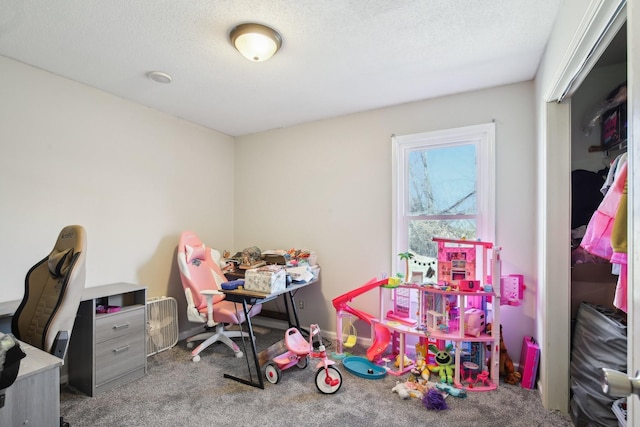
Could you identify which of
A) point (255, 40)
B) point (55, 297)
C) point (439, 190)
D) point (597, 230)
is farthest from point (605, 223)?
point (55, 297)

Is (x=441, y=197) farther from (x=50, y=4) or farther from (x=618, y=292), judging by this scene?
(x=50, y=4)

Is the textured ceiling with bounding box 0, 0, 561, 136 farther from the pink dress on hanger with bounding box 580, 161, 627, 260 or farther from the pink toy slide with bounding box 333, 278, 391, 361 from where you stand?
the pink toy slide with bounding box 333, 278, 391, 361

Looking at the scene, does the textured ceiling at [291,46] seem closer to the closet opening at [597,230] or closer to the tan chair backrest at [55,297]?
the closet opening at [597,230]

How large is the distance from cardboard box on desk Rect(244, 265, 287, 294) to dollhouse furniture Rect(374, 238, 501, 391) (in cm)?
102

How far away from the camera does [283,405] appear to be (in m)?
2.12

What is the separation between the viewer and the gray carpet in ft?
6.38

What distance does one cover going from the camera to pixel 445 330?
2.49 metres

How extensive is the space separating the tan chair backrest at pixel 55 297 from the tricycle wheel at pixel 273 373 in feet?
4.40

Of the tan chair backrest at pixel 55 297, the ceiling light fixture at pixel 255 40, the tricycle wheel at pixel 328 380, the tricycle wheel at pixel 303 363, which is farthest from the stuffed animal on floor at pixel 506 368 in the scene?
the tan chair backrest at pixel 55 297

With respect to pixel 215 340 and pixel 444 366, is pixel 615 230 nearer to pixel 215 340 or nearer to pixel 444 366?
pixel 444 366

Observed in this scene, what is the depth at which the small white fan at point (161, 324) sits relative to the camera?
2.96 m

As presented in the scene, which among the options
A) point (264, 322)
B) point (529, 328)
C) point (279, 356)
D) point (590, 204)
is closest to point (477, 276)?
point (529, 328)

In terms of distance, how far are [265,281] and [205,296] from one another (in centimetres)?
75

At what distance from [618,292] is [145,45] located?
2890 millimetres
